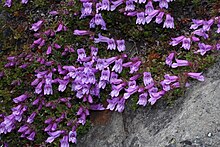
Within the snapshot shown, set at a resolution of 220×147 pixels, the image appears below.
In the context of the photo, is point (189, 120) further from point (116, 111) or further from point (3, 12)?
point (3, 12)

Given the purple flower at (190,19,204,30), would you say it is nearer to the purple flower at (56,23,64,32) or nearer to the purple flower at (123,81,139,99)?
the purple flower at (123,81,139,99)

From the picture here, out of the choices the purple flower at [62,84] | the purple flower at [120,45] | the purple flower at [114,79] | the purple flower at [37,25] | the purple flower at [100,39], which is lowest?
the purple flower at [62,84]

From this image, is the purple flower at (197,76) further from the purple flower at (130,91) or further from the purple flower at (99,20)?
the purple flower at (99,20)

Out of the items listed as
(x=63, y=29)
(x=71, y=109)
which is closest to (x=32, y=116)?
(x=71, y=109)

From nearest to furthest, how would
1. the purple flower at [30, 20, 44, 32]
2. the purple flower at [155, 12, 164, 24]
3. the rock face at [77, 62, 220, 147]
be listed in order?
1. the rock face at [77, 62, 220, 147]
2. the purple flower at [155, 12, 164, 24]
3. the purple flower at [30, 20, 44, 32]

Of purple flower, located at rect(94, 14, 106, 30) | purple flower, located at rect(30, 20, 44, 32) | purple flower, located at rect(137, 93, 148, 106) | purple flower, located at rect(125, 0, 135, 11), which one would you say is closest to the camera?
purple flower, located at rect(137, 93, 148, 106)

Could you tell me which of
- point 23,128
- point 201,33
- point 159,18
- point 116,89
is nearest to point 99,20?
point 159,18

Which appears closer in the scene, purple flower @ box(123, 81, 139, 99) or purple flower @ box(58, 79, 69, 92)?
purple flower @ box(123, 81, 139, 99)

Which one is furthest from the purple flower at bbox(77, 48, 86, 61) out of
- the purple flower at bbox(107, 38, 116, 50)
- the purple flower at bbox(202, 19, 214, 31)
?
the purple flower at bbox(202, 19, 214, 31)

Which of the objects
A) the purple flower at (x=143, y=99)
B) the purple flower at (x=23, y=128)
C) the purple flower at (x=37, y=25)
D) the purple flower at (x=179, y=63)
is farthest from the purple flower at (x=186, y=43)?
the purple flower at (x=23, y=128)

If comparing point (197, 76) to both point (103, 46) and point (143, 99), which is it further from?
point (103, 46)
